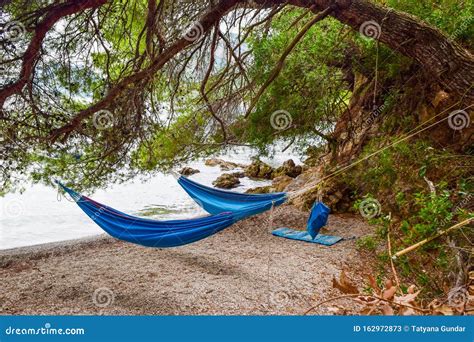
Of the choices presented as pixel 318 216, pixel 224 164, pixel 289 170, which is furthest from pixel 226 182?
pixel 318 216

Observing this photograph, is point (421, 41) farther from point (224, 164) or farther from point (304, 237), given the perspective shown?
point (224, 164)

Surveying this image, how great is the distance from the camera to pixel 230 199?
10.6ft

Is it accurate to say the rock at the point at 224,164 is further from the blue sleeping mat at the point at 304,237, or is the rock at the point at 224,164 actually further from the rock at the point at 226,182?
the blue sleeping mat at the point at 304,237

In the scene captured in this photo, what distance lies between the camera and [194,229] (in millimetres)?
2494

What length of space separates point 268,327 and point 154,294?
127 centimetres

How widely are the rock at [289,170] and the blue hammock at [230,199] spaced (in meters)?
4.29

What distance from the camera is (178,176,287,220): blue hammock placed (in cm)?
271

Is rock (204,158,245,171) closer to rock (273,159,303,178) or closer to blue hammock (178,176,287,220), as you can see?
rock (273,159,303,178)

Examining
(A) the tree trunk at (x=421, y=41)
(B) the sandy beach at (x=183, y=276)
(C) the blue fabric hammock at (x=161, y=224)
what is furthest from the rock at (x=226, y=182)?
(A) the tree trunk at (x=421, y=41)

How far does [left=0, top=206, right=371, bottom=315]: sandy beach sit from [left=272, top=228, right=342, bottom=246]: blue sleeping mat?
9 centimetres

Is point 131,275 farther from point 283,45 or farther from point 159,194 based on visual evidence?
point 159,194

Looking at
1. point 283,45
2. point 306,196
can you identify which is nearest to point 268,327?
point 283,45

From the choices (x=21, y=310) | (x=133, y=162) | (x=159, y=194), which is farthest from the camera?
(x=159, y=194)

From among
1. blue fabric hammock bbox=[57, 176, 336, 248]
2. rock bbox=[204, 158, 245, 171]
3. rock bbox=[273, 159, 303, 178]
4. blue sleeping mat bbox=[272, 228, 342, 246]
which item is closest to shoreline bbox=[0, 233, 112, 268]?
blue fabric hammock bbox=[57, 176, 336, 248]
